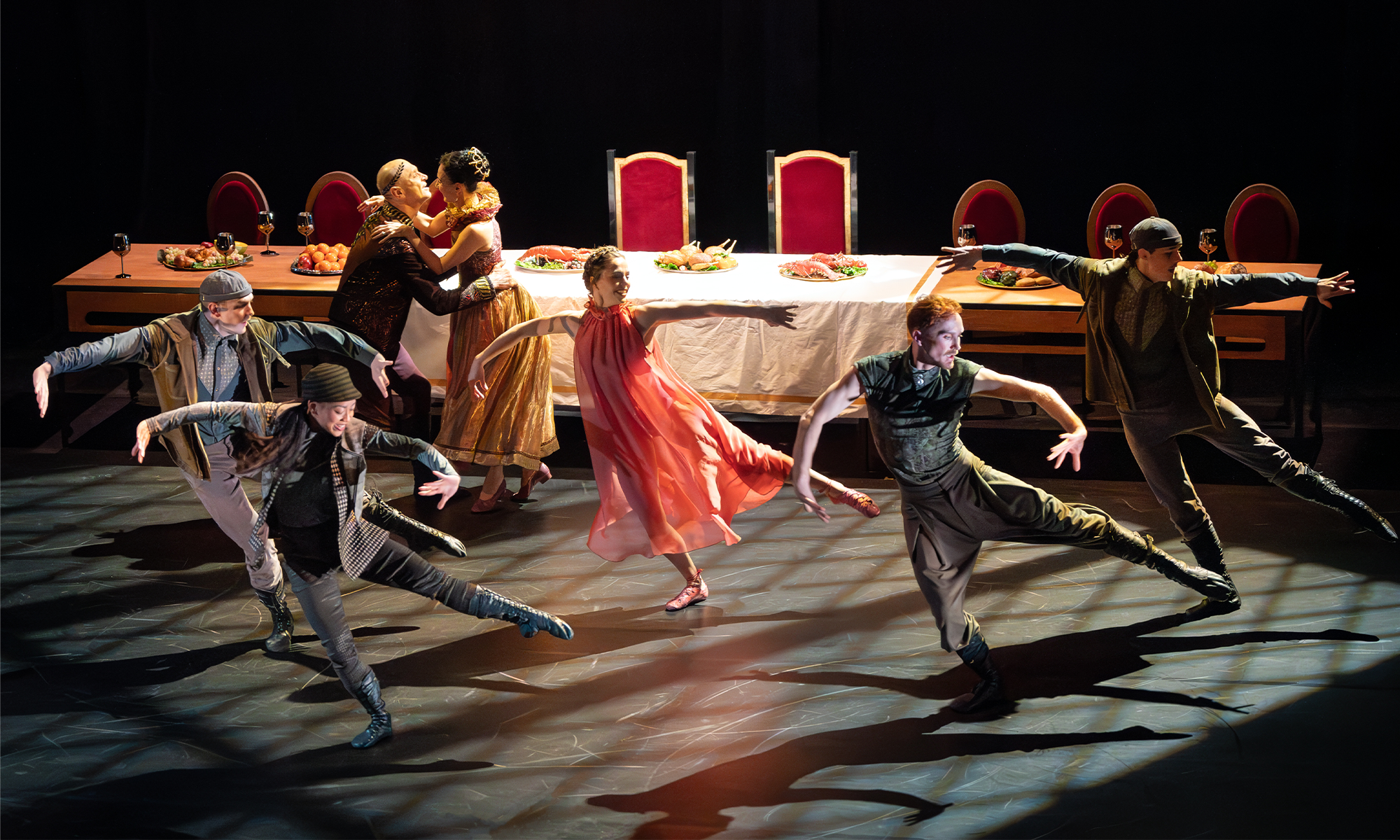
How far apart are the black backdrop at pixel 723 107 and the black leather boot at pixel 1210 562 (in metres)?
3.59

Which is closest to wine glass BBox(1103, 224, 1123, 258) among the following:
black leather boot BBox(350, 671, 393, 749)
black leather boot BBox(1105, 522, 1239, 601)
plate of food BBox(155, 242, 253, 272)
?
black leather boot BBox(1105, 522, 1239, 601)

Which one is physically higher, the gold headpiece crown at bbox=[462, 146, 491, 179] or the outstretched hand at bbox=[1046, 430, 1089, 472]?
the gold headpiece crown at bbox=[462, 146, 491, 179]

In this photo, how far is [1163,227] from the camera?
4719 mm

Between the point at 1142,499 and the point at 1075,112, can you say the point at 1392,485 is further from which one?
the point at 1075,112

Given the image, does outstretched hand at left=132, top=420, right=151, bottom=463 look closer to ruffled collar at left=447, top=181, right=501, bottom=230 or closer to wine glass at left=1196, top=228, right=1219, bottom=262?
ruffled collar at left=447, top=181, right=501, bottom=230

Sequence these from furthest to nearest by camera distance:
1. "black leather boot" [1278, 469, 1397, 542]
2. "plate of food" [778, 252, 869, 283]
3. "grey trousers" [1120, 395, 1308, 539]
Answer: "plate of food" [778, 252, 869, 283] < "black leather boot" [1278, 469, 1397, 542] < "grey trousers" [1120, 395, 1308, 539]

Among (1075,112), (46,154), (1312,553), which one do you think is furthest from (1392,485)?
(46,154)

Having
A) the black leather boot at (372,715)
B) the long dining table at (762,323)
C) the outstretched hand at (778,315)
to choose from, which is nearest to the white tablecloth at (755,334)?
the long dining table at (762,323)

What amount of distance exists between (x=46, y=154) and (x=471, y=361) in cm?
450

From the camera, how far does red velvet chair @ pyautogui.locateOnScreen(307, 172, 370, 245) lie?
7863mm

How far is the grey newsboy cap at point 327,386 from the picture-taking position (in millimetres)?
4020

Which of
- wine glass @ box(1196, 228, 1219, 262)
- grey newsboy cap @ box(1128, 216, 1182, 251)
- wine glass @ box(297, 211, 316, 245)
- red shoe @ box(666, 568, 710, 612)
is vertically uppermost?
grey newsboy cap @ box(1128, 216, 1182, 251)

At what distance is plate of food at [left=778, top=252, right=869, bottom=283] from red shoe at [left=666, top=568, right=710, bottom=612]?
195 cm

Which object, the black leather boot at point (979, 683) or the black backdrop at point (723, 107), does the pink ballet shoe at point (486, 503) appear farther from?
the black backdrop at point (723, 107)
